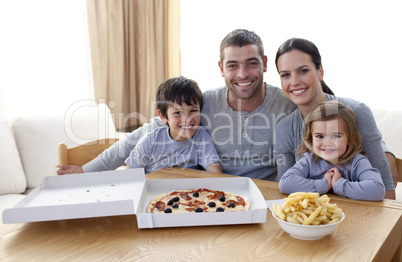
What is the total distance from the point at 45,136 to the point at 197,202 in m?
1.83

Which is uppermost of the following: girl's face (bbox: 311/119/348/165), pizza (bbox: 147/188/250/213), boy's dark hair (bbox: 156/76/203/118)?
boy's dark hair (bbox: 156/76/203/118)

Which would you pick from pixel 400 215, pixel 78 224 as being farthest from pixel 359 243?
pixel 78 224

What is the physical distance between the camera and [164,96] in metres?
2.00

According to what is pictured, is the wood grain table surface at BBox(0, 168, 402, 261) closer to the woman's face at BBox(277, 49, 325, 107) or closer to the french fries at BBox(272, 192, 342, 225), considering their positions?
the french fries at BBox(272, 192, 342, 225)

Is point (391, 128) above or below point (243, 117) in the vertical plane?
below

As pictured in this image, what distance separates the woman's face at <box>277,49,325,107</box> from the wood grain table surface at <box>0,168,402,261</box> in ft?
2.10

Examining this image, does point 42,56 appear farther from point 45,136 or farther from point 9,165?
point 9,165

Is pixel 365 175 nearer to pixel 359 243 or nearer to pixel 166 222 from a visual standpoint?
pixel 359 243

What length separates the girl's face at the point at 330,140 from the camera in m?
1.47

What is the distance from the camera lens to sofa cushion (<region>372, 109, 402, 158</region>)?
2.65m

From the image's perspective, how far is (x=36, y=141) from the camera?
2717mm

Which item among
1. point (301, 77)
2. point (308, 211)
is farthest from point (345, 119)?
point (308, 211)

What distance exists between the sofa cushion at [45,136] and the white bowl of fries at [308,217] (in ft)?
6.83

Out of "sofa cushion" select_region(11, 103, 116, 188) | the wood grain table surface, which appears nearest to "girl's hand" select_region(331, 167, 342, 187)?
the wood grain table surface
